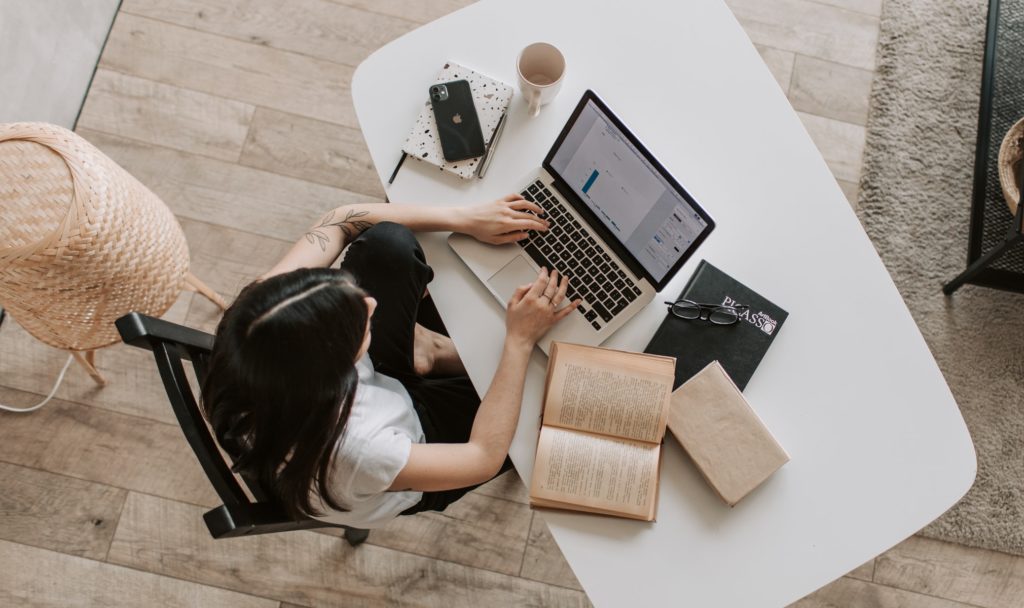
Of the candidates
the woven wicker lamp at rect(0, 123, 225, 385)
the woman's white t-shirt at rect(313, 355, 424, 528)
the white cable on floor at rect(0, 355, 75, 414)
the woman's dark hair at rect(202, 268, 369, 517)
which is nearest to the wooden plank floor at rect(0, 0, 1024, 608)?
the white cable on floor at rect(0, 355, 75, 414)

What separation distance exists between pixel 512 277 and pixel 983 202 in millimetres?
1427

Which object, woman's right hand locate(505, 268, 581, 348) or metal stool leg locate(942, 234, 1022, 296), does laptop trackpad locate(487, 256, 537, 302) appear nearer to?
woman's right hand locate(505, 268, 581, 348)

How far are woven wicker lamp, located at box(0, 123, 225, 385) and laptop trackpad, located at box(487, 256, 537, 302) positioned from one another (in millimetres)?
686

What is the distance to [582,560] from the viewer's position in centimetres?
103

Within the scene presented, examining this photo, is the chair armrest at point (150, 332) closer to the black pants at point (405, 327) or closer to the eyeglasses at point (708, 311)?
the black pants at point (405, 327)

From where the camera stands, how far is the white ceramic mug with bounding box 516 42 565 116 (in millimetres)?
1146

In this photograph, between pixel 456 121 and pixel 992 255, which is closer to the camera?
pixel 456 121

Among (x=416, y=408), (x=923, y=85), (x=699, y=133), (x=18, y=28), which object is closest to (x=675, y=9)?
(x=699, y=133)

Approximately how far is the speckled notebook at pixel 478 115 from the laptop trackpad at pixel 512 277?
0.17m

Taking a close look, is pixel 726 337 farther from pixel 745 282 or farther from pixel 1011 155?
pixel 1011 155

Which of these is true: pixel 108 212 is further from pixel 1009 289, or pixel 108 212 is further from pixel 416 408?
pixel 1009 289

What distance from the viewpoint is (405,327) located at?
120 cm

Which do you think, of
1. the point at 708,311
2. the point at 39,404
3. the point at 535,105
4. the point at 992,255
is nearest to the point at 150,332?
the point at 535,105

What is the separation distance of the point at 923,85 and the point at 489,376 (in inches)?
62.4
